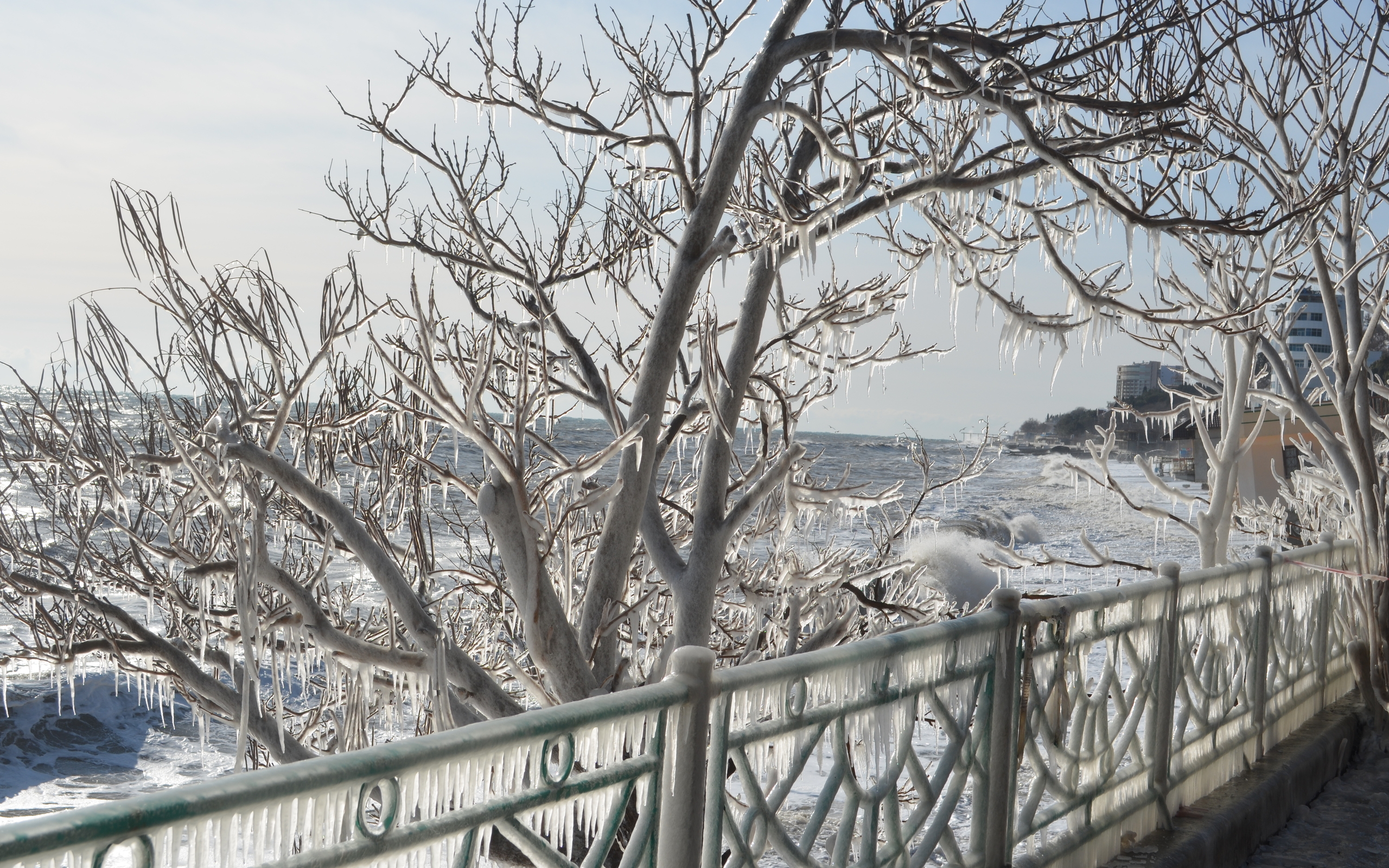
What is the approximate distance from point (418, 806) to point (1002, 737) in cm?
223

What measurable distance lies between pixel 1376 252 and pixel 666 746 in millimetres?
7221

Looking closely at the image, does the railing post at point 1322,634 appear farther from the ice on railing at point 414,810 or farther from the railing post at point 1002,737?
the ice on railing at point 414,810

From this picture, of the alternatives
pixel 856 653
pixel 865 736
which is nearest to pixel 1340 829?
pixel 865 736

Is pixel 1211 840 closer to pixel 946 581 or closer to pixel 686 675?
pixel 686 675

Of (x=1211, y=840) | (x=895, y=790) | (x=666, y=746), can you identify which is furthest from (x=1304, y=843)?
(x=666, y=746)

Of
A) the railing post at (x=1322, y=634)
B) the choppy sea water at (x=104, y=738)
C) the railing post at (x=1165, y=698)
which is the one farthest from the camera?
the choppy sea water at (x=104, y=738)

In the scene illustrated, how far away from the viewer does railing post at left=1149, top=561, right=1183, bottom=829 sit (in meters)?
4.58

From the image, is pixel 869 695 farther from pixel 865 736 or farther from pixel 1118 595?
pixel 1118 595

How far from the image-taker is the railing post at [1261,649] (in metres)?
5.65

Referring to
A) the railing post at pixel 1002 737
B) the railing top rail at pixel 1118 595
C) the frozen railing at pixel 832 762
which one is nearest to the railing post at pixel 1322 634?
the frozen railing at pixel 832 762

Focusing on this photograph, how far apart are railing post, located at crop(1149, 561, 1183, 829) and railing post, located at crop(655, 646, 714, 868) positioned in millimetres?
2874

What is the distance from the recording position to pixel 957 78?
6223 mm

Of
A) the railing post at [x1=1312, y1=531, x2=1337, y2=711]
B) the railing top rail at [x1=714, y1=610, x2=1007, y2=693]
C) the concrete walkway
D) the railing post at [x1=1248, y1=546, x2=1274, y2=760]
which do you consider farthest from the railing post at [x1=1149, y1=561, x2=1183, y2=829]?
the railing post at [x1=1312, y1=531, x2=1337, y2=711]

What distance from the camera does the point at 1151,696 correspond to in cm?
451
